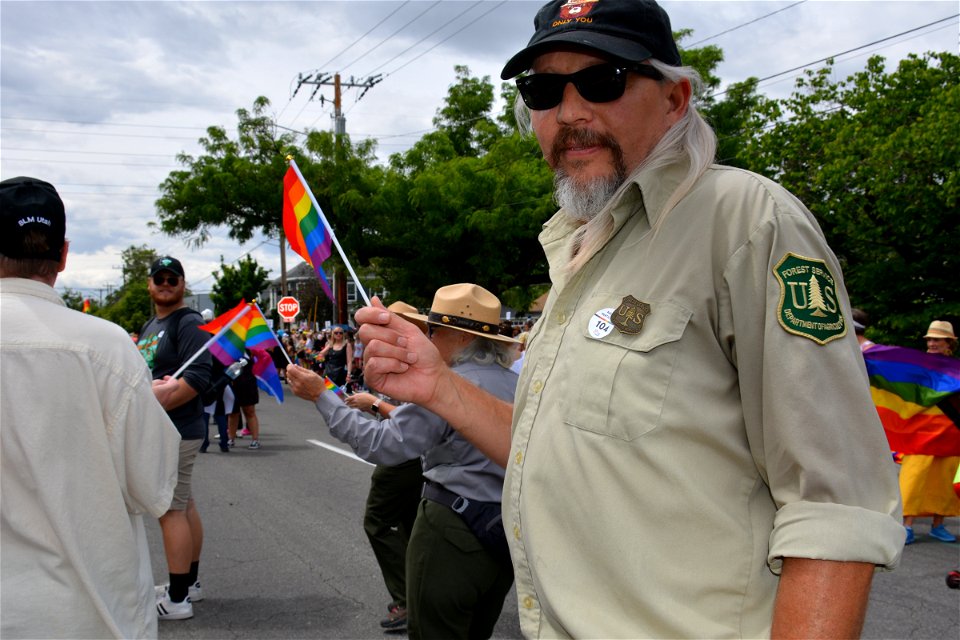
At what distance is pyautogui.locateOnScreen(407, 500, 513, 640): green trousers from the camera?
338 cm

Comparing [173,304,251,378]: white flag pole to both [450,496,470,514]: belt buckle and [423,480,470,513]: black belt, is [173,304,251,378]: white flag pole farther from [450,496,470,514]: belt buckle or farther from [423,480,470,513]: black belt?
[450,496,470,514]: belt buckle

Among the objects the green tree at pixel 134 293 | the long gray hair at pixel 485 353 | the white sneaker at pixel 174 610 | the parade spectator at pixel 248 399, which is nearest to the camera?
the long gray hair at pixel 485 353

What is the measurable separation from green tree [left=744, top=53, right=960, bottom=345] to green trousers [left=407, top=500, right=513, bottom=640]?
45.1ft

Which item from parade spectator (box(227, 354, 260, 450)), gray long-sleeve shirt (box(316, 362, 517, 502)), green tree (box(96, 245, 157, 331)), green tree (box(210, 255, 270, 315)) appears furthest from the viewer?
green tree (box(96, 245, 157, 331))

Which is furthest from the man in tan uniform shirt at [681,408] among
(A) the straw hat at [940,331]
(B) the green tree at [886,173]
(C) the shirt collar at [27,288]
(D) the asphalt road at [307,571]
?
(B) the green tree at [886,173]

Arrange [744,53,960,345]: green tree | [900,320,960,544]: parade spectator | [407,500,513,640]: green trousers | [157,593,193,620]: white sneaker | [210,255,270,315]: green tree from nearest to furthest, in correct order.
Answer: [407,500,513,640]: green trousers, [157,593,193,620]: white sneaker, [900,320,960,544]: parade spectator, [744,53,960,345]: green tree, [210,255,270,315]: green tree

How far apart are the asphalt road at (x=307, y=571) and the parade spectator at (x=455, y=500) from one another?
1.58 metres

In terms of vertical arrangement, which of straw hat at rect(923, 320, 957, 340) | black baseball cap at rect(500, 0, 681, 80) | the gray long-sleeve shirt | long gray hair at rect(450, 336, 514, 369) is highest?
black baseball cap at rect(500, 0, 681, 80)

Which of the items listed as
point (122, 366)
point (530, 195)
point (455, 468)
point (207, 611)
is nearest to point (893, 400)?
point (455, 468)

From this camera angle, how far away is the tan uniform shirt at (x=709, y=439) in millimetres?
1187

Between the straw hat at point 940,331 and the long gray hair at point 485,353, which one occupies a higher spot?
the long gray hair at point 485,353

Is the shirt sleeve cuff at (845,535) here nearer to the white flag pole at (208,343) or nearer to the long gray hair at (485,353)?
the long gray hair at (485,353)

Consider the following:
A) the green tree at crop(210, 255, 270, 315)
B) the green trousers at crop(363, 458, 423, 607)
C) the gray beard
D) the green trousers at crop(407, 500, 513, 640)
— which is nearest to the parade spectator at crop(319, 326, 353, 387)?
the green trousers at crop(363, 458, 423, 607)

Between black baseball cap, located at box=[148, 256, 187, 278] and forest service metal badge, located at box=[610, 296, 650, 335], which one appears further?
black baseball cap, located at box=[148, 256, 187, 278]
